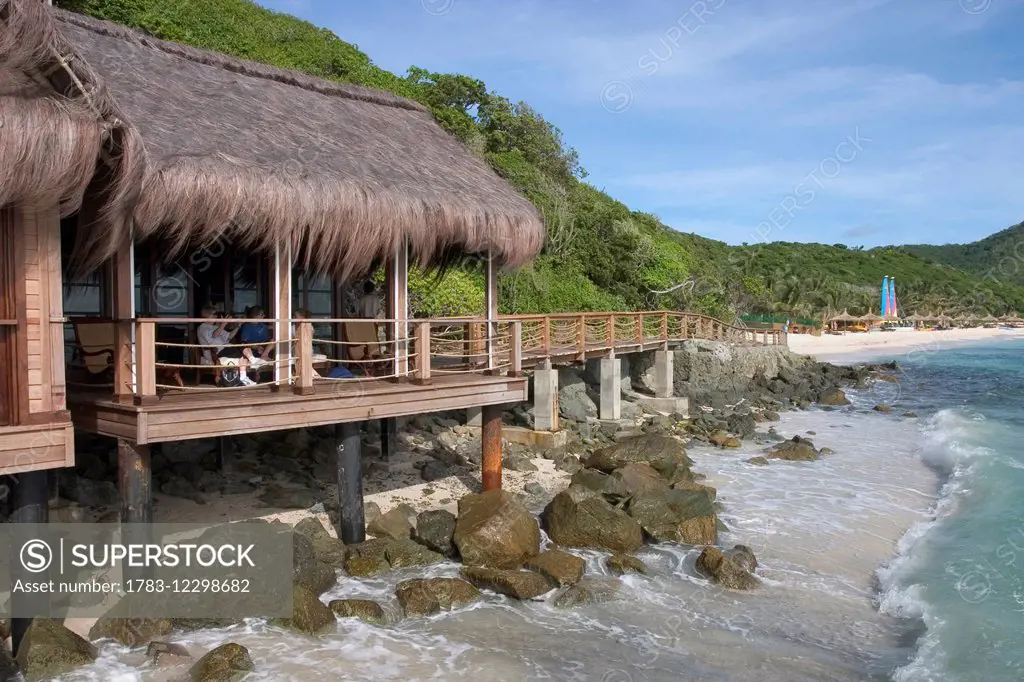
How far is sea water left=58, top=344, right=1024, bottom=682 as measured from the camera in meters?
6.79

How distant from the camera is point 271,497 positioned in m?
10.4

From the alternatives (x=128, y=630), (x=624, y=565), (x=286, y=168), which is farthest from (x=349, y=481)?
(x=286, y=168)

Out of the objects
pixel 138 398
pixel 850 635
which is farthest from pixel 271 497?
pixel 850 635

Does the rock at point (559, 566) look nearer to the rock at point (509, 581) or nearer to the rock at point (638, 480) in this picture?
the rock at point (509, 581)

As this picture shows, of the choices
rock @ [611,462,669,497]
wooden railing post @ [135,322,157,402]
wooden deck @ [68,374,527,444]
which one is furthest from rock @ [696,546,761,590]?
wooden railing post @ [135,322,157,402]

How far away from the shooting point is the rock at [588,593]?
26.4 feet

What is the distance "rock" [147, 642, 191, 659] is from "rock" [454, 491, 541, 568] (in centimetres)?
308

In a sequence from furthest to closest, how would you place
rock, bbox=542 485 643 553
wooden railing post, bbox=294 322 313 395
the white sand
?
the white sand, rock, bbox=542 485 643 553, wooden railing post, bbox=294 322 313 395

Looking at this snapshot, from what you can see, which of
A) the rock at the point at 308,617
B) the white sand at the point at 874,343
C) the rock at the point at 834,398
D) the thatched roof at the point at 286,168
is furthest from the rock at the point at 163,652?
the white sand at the point at 874,343

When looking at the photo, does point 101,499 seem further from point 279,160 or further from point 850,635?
point 850,635

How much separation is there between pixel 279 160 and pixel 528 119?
20.3 m

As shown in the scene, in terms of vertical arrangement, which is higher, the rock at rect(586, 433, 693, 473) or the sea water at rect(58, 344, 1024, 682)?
the rock at rect(586, 433, 693, 473)

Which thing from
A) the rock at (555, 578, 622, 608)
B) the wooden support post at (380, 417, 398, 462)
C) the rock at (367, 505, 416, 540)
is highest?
the wooden support post at (380, 417, 398, 462)

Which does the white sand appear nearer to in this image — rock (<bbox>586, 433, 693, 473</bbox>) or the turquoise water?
the turquoise water
